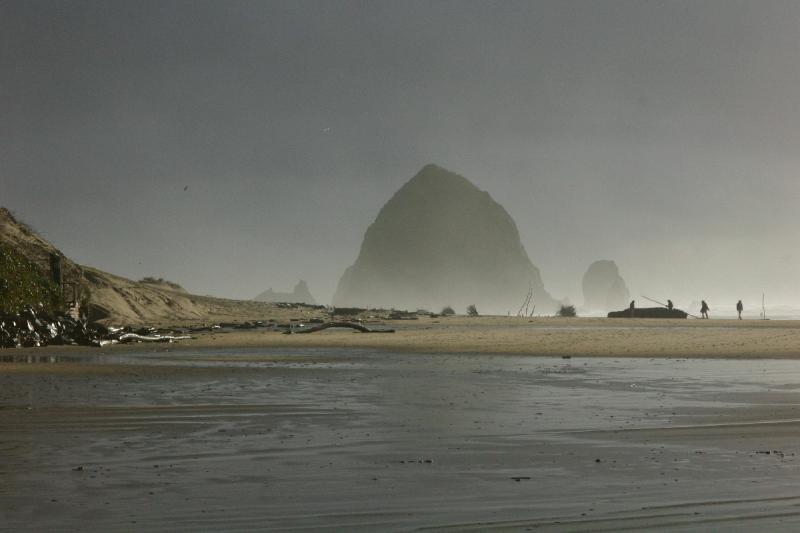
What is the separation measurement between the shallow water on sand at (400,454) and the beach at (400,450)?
3 cm

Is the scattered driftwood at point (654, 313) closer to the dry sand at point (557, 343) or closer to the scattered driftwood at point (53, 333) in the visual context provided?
the dry sand at point (557, 343)

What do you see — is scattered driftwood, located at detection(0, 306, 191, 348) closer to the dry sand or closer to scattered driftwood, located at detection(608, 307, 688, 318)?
the dry sand

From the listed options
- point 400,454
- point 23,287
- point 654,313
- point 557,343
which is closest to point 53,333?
point 23,287

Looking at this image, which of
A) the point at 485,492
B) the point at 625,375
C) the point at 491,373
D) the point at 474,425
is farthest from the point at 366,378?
the point at 485,492

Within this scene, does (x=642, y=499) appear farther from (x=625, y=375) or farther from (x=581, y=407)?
(x=625, y=375)

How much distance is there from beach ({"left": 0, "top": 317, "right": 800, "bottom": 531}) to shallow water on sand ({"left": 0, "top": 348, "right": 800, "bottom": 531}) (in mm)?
34

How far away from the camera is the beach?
274 inches

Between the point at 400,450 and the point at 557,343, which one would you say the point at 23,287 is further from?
the point at 400,450

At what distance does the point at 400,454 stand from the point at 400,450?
28 centimetres

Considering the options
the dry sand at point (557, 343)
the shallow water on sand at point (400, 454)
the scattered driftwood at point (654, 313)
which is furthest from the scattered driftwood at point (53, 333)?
the scattered driftwood at point (654, 313)

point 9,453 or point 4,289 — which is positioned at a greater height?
point 4,289

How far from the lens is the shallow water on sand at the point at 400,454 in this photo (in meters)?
6.96

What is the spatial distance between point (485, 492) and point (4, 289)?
106 ft

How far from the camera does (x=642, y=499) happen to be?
746 centimetres
